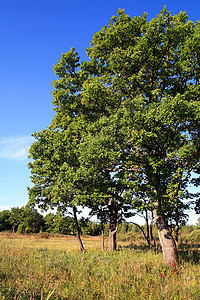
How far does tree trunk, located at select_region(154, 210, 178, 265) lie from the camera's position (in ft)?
35.4

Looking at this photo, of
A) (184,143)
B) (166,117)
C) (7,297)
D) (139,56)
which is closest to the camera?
(7,297)

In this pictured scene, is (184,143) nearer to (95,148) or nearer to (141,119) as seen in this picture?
(141,119)

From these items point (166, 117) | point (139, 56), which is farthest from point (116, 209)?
point (139, 56)

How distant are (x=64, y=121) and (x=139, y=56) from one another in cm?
887

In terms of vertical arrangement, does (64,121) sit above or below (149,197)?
above

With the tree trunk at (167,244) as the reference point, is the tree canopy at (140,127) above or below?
above

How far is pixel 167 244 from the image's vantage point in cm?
1135

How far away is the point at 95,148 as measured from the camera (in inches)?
412

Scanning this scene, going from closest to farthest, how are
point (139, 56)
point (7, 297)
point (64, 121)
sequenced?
1. point (7, 297)
2. point (139, 56)
3. point (64, 121)

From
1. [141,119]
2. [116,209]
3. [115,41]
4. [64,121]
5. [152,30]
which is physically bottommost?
[116,209]

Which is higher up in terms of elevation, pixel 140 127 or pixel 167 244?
pixel 140 127

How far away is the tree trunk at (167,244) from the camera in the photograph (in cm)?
1080

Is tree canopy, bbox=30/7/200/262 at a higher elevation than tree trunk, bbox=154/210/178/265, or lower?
higher

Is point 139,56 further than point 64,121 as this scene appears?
No
